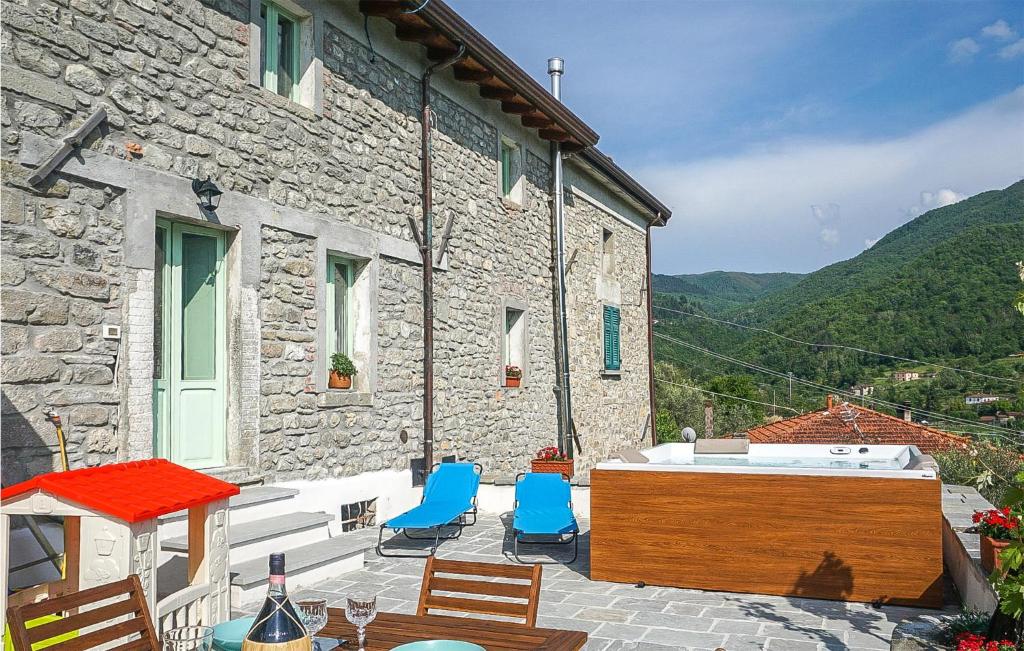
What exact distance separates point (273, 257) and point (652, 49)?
735 cm

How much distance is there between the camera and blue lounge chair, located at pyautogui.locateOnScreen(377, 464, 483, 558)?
6086 millimetres

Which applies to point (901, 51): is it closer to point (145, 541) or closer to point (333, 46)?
point (333, 46)

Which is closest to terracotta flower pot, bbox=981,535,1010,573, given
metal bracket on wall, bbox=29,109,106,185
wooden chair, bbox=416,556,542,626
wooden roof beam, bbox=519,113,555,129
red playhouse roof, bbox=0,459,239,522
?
wooden chair, bbox=416,556,542,626

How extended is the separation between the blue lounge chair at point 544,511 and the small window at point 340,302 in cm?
189

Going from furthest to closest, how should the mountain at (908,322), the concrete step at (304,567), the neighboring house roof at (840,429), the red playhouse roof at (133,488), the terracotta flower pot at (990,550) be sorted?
the mountain at (908,322) → the neighboring house roof at (840,429) → the concrete step at (304,567) → the terracotta flower pot at (990,550) → the red playhouse roof at (133,488)

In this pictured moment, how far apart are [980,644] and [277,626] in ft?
7.72

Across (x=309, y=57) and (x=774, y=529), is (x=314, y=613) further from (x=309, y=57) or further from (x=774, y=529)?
(x=309, y=57)

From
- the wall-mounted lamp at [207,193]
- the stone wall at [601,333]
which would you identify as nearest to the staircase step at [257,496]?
the wall-mounted lamp at [207,193]

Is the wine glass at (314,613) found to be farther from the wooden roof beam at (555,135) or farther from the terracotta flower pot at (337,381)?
the wooden roof beam at (555,135)

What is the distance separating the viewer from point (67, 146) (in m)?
4.45

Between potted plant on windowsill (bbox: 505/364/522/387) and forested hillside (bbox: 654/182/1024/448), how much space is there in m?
8.30

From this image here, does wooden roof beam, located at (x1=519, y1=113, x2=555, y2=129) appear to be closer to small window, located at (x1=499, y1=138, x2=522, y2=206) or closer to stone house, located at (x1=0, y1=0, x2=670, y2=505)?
stone house, located at (x1=0, y1=0, x2=670, y2=505)

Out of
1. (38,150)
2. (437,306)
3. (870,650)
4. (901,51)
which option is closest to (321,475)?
(437,306)

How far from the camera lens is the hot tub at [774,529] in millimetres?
4684
